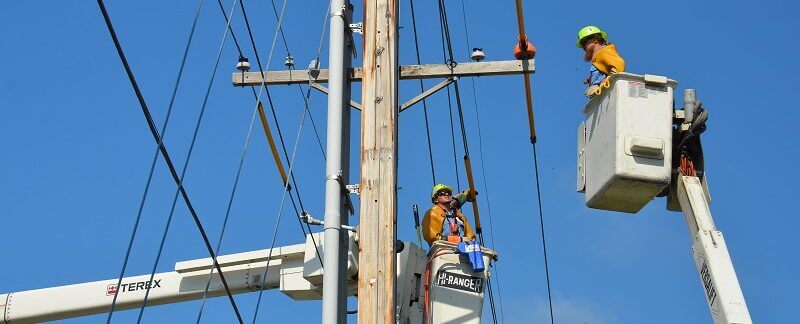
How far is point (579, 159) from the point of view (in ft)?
31.7

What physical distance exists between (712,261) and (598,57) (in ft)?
7.04

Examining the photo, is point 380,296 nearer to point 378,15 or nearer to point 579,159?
point 579,159

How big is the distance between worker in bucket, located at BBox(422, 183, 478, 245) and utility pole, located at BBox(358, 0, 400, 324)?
5.23 ft

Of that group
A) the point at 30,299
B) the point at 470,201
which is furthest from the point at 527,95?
the point at 30,299

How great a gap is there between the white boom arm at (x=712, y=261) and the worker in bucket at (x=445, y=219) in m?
3.04

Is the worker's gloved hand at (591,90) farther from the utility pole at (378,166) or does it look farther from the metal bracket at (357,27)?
the metal bracket at (357,27)

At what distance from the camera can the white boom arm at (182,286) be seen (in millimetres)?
11312

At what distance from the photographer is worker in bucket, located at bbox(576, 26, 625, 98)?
9.62 meters

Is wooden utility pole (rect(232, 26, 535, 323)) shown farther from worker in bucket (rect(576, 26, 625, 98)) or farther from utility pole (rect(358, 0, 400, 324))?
worker in bucket (rect(576, 26, 625, 98))

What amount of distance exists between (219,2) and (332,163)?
2082 mm

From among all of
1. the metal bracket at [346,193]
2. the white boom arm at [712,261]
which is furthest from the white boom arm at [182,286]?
the white boom arm at [712,261]

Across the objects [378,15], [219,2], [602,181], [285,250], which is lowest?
[602,181]

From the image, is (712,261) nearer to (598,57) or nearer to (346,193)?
(598,57)

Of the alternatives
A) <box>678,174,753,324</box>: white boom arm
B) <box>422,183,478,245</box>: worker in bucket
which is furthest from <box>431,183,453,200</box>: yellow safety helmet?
<box>678,174,753,324</box>: white boom arm
